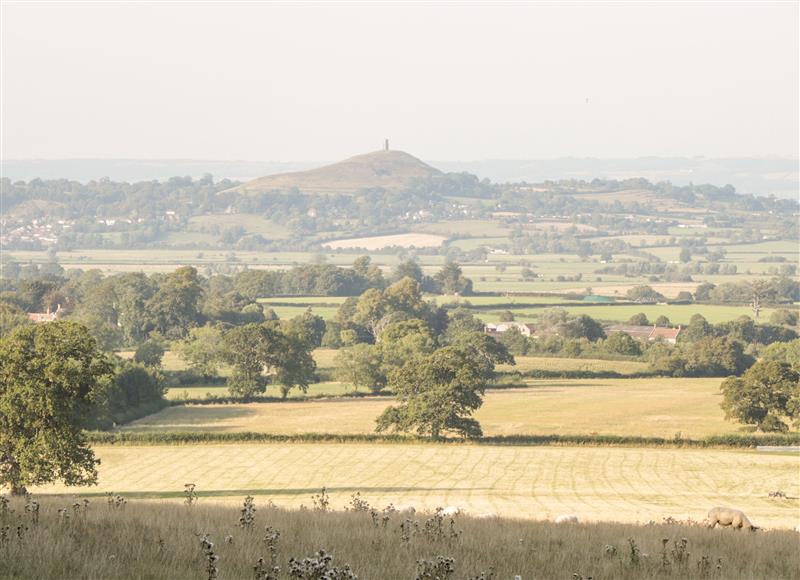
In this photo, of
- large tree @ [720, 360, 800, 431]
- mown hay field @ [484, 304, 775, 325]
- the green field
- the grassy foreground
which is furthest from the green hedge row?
mown hay field @ [484, 304, 775, 325]

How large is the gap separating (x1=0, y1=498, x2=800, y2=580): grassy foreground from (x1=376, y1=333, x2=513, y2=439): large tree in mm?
45280

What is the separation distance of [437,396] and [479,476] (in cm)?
1289

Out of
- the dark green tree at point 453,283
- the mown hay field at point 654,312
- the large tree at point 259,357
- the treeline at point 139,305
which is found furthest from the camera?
the dark green tree at point 453,283

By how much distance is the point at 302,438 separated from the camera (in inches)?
2625

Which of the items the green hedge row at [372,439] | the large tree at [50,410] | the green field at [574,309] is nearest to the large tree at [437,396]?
the green hedge row at [372,439]

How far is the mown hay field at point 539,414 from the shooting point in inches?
2813

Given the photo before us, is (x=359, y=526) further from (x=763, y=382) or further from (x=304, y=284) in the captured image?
(x=304, y=284)

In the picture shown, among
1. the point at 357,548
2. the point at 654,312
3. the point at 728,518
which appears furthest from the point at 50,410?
the point at 654,312

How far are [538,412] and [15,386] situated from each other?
150ft

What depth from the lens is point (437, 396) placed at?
68312 millimetres

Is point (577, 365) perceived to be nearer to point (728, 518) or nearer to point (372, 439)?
point (372, 439)

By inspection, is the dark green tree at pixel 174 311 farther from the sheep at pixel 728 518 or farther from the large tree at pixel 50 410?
the sheep at pixel 728 518

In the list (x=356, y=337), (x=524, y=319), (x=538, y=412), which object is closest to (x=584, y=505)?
(x=538, y=412)

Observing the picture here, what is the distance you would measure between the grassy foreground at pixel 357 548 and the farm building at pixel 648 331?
110 meters
